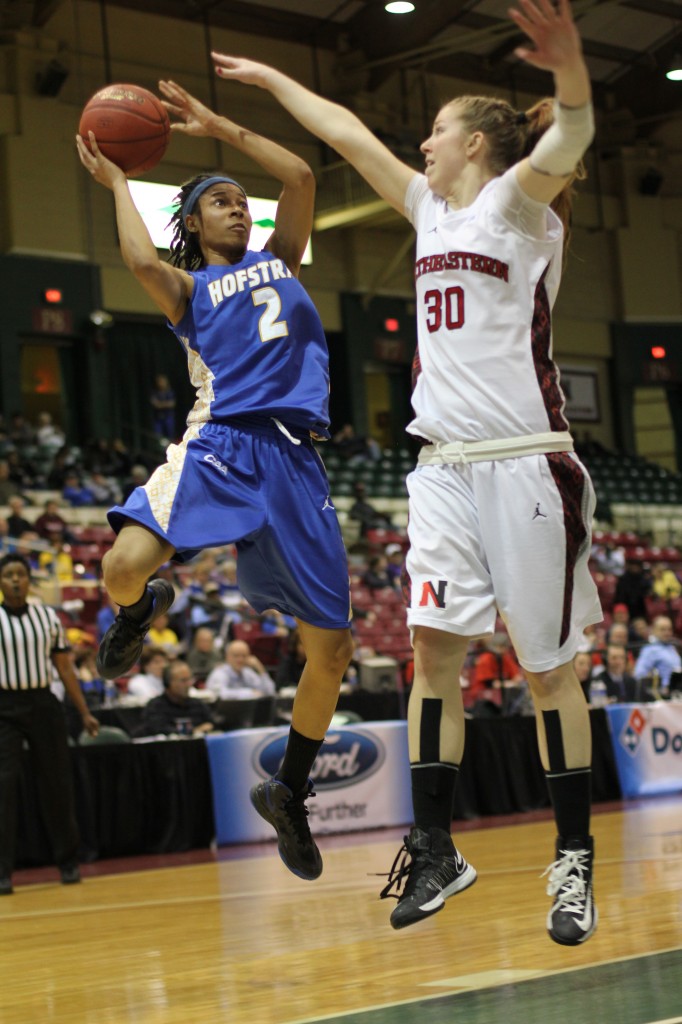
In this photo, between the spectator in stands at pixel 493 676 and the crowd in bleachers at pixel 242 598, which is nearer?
the crowd in bleachers at pixel 242 598

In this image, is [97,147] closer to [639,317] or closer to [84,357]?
[84,357]

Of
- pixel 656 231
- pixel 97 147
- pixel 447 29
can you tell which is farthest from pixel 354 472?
pixel 97 147

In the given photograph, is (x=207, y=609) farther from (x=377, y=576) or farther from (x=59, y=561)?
(x=377, y=576)

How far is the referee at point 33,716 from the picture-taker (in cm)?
793

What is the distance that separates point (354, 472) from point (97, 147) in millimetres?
16606

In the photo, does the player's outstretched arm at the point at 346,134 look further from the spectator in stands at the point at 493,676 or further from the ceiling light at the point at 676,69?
the ceiling light at the point at 676,69

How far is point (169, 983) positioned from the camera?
3.97m

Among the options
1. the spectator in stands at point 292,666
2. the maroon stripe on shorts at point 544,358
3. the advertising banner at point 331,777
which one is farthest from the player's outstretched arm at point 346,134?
the spectator in stands at point 292,666

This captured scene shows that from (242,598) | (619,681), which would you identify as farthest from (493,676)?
(242,598)

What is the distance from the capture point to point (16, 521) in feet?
48.9

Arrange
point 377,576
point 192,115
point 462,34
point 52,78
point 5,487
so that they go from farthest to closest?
point 462,34 → point 52,78 → point 377,576 → point 5,487 → point 192,115

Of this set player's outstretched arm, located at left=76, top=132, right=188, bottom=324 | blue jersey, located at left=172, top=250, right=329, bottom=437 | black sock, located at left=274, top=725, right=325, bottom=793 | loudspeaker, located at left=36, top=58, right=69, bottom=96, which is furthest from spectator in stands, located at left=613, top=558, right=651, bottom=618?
player's outstretched arm, located at left=76, top=132, right=188, bottom=324

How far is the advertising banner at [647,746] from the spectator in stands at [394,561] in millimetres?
5326

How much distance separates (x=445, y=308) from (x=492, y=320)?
0.13 meters
